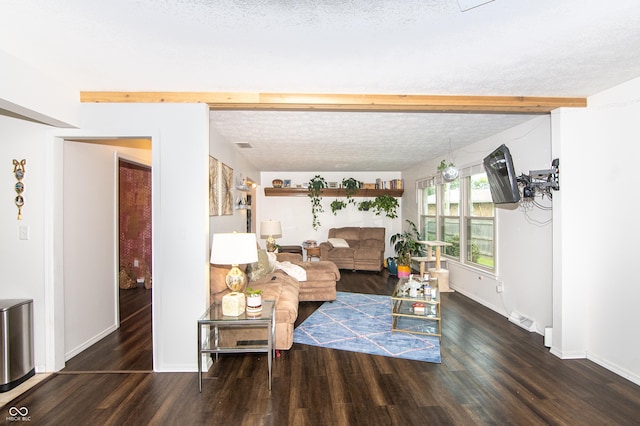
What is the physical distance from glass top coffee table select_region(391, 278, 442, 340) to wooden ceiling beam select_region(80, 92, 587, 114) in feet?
6.48

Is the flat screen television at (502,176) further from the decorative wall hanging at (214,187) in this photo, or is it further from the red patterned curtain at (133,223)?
the red patterned curtain at (133,223)

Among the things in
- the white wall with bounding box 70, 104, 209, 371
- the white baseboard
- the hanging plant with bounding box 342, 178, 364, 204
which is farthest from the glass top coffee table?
the hanging plant with bounding box 342, 178, 364, 204

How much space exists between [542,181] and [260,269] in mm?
3184

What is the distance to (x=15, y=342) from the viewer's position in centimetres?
241

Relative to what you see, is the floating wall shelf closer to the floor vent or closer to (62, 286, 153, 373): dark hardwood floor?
(62, 286, 153, 373): dark hardwood floor

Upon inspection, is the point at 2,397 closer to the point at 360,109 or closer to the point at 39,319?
the point at 39,319

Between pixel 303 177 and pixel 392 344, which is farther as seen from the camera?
pixel 303 177

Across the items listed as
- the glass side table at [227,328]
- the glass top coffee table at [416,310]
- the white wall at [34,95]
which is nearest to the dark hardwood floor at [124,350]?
the glass side table at [227,328]

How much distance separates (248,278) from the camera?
362 centimetres

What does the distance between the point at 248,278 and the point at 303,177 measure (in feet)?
14.7

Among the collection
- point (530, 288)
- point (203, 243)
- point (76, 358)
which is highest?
point (203, 243)

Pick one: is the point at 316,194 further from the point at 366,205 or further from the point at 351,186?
the point at 366,205

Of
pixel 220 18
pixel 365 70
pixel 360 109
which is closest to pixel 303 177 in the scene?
pixel 360 109

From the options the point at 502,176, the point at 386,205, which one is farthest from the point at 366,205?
the point at 502,176
